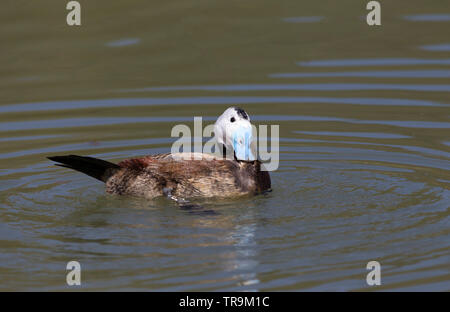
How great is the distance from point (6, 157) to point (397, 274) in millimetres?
4935

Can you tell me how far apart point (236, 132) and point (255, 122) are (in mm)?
2503

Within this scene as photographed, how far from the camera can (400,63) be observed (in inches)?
505

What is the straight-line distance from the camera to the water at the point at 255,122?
7074 mm

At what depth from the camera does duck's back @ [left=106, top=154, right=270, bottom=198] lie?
28.3 feet

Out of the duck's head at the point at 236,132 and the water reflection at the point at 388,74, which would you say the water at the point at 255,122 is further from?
the duck's head at the point at 236,132

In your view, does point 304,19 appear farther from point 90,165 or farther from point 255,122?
point 90,165

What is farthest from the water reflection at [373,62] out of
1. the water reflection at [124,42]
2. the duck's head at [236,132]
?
the duck's head at [236,132]

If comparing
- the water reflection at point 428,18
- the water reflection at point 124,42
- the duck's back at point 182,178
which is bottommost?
the duck's back at point 182,178

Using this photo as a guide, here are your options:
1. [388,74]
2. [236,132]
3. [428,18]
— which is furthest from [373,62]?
[236,132]

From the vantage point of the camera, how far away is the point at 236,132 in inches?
344

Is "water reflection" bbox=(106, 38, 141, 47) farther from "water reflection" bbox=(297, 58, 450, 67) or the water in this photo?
"water reflection" bbox=(297, 58, 450, 67)

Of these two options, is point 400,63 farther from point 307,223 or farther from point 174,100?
point 307,223

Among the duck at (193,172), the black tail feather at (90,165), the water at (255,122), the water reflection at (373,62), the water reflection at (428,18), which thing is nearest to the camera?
the water at (255,122)

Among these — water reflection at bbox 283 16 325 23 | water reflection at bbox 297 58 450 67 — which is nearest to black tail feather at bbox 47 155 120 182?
water reflection at bbox 297 58 450 67
